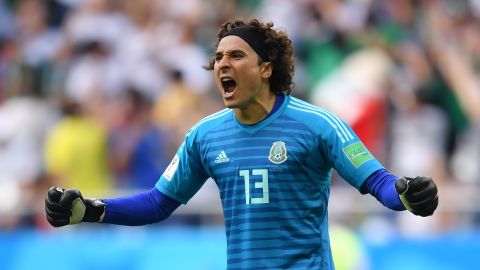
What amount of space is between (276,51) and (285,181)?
30.1 inches

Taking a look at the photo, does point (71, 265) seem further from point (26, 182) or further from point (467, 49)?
point (467, 49)

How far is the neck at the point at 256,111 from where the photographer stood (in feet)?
22.0

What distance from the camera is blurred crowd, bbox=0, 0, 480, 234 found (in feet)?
40.2

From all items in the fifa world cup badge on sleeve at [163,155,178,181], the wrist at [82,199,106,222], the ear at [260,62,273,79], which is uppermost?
the ear at [260,62,273,79]

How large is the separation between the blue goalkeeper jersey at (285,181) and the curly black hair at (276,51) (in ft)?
0.76

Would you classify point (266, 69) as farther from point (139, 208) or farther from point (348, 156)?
point (139, 208)

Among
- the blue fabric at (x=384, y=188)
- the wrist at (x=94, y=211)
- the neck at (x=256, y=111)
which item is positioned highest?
the neck at (x=256, y=111)

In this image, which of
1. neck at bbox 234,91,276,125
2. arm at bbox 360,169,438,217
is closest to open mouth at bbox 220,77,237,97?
neck at bbox 234,91,276,125

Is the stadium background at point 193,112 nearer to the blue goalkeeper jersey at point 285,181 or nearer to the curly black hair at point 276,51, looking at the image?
the curly black hair at point 276,51

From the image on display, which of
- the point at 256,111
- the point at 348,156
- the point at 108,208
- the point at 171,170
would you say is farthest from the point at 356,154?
the point at 108,208

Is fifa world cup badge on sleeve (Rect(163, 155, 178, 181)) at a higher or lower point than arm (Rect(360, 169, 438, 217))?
higher

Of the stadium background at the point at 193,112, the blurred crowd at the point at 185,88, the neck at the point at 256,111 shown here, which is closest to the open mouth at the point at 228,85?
the neck at the point at 256,111

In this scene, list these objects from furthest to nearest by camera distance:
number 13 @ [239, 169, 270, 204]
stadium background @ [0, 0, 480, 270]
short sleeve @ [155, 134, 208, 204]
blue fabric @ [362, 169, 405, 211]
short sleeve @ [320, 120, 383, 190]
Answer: stadium background @ [0, 0, 480, 270] → short sleeve @ [155, 134, 208, 204] → number 13 @ [239, 169, 270, 204] → short sleeve @ [320, 120, 383, 190] → blue fabric @ [362, 169, 405, 211]

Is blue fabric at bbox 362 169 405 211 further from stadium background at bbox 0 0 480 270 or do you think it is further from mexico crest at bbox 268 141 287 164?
stadium background at bbox 0 0 480 270
